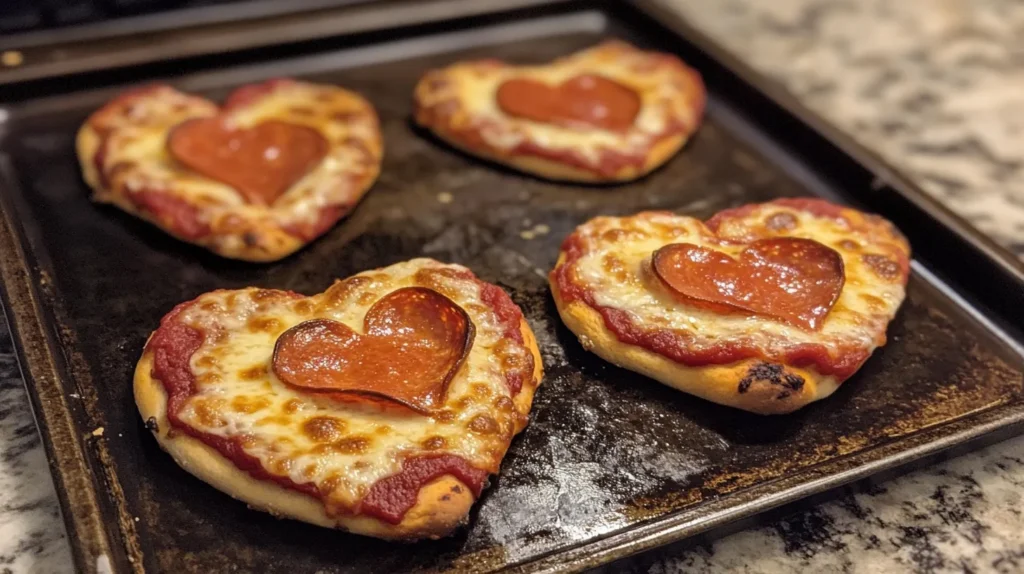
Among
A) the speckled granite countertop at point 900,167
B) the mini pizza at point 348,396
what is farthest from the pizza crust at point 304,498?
the speckled granite countertop at point 900,167

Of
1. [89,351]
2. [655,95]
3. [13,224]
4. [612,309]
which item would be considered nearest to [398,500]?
[612,309]

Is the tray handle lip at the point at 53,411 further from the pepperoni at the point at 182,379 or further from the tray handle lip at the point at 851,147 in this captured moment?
the tray handle lip at the point at 851,147

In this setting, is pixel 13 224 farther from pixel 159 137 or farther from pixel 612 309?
pixel 612 309

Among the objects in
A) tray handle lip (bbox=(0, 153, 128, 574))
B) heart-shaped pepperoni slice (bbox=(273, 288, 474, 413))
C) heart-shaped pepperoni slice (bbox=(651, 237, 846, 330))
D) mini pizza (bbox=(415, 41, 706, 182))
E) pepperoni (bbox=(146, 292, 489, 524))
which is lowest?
tray handle lip (bbox=(0, 153, 128, 574))

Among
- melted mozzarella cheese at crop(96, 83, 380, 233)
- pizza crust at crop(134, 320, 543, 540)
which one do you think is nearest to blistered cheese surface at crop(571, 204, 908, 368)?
pizza crust at crop(134, 320, 543, 540)

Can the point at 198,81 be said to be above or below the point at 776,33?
below

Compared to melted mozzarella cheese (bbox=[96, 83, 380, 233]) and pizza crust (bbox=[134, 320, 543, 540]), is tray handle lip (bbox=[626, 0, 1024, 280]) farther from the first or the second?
pizza crust (bbox=[134, 320, 543, 540])
